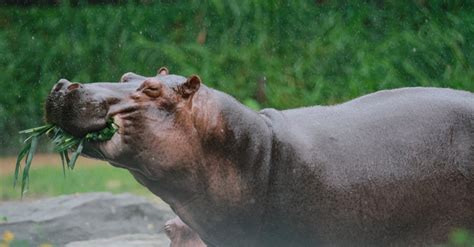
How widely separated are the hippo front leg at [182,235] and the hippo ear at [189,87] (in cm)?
75

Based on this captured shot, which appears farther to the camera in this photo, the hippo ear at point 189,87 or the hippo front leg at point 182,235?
the hippo front leg at point 182,235

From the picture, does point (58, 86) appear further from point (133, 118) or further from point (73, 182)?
point (73, 182)

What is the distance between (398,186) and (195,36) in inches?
334

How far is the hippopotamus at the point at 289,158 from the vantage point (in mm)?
4004

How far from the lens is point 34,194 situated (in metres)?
10.9

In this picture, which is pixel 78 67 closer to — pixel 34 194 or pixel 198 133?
pixel 34 194

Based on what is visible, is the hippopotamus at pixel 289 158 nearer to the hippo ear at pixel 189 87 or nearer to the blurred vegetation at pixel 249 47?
the hippo ear at pixel 189 87

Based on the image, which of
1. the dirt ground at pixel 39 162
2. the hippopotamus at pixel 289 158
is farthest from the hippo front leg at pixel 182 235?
the dirt ground at pixel 39 162

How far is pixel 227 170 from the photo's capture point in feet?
13.6

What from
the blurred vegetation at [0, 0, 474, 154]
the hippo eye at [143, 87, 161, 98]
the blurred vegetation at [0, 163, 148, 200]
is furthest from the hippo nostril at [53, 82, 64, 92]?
the blurred vegetation at [0, 0, 474, 154]

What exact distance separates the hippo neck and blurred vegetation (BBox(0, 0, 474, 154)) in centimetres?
714

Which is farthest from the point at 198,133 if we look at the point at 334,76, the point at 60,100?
the point at 334,76

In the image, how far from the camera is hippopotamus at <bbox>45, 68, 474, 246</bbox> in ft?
13.1

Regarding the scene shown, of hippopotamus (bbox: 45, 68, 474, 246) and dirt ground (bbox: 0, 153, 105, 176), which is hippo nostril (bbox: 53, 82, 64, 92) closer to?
hippopotamus (bbox: 45, 68, 474, 246)
